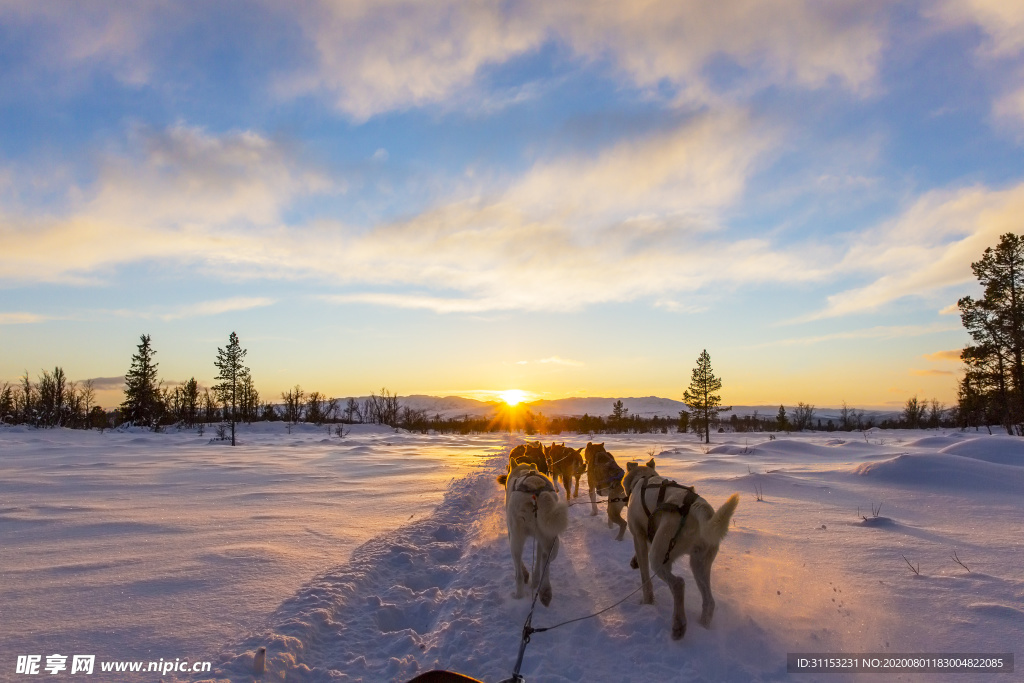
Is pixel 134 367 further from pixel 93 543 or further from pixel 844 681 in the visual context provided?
pixel 844 681

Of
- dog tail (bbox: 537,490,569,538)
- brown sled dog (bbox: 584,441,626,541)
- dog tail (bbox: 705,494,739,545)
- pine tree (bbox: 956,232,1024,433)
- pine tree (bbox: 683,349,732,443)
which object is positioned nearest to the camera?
dog tail (bbox: 705,494,739,545)

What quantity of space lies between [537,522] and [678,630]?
1.44m

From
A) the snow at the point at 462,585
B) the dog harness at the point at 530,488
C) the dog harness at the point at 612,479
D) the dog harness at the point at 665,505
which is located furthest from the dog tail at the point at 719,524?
the dog harness at the point at 612,479

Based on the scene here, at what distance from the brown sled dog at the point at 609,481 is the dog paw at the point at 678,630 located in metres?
2.43

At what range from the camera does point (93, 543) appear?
582 centimetres

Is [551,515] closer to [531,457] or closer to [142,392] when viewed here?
[531,457]

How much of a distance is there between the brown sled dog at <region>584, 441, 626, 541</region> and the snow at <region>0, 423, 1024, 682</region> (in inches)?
13.8

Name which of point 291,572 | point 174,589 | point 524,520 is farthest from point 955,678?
point 174,589

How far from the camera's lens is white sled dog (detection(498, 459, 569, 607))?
4.36 m

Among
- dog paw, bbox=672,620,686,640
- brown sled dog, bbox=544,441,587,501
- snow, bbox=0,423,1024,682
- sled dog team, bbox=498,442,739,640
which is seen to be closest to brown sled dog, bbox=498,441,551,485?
brown sled dog, bbox=544,441,587,501

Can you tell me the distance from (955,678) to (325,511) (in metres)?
8.24

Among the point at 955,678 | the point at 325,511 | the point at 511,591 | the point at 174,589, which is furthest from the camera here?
the point at 325,511

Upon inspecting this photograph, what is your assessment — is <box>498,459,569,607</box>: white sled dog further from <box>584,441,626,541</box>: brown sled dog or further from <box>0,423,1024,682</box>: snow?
<box>584,441,626,541</box>: brown sled dog

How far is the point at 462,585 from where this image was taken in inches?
202
